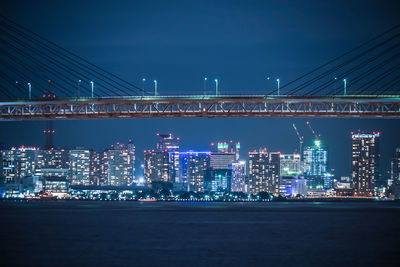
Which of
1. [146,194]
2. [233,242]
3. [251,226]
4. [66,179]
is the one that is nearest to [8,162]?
[66,179]

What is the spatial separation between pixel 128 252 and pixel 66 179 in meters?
153

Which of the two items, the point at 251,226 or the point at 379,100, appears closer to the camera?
the point at 251,226

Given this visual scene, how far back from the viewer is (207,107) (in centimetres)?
7438

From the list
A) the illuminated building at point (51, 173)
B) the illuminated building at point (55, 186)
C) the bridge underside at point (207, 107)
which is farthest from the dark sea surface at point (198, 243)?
the illuminated building at point (51, 173)

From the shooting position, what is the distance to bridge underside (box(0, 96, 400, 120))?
68.6 metres

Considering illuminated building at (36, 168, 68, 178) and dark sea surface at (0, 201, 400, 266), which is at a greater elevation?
illuminated building at (36, 168, 68, 178)

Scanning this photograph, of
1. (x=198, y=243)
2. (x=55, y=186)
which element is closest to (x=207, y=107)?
(x=198, y=243)

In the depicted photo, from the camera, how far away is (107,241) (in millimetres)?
46562

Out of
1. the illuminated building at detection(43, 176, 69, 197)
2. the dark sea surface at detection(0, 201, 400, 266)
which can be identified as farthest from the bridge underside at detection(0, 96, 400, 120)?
the illuminated building at detection(43, 176, 69, 197)

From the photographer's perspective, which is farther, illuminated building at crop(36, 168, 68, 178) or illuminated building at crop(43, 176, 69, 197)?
illuminated building at crop(36, 168, 68, 178)

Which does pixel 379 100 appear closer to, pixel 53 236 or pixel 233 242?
pixel 233 242

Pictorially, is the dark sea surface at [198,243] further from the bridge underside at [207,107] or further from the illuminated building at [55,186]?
the illuminated building at [55,186]

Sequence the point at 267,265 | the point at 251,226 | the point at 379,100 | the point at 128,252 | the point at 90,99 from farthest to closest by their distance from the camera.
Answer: the point at 90,99 → the point at 379,100 → the point at 251,226 → the point at 128,252 → the point at 267,265

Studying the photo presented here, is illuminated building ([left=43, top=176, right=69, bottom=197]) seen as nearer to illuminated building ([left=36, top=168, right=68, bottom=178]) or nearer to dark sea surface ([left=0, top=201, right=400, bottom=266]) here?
illuminated building ([left=36, top=168, right=68, bottom=178])
